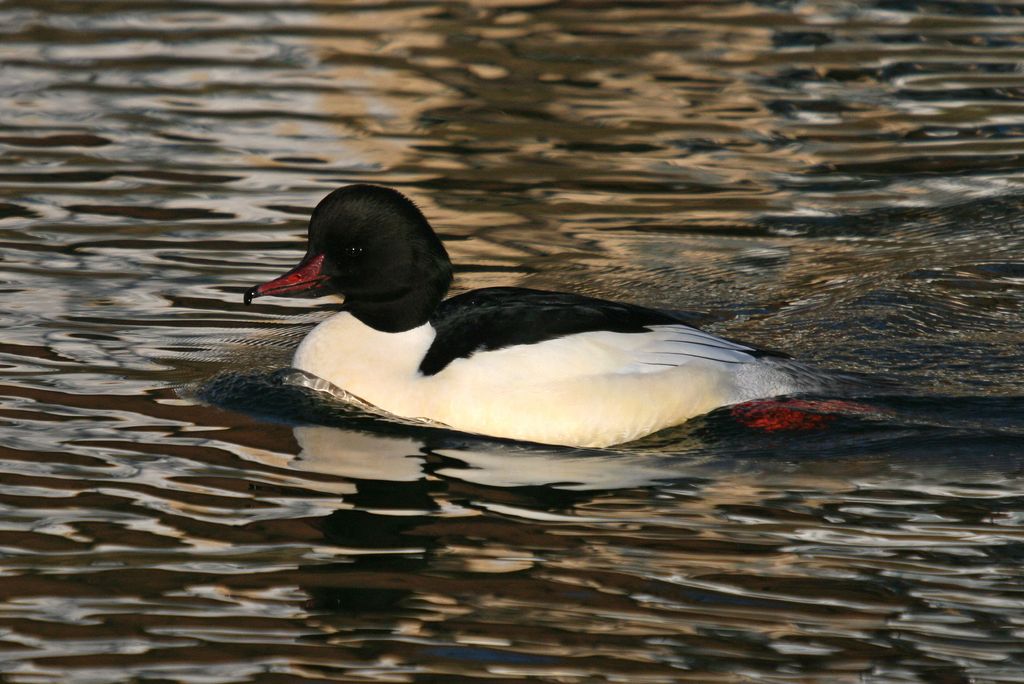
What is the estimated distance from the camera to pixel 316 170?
11.3m

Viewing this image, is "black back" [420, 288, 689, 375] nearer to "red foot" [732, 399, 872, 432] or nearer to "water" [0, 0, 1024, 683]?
"water" [0, 0, 1024, 683]

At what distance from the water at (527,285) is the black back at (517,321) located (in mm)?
396

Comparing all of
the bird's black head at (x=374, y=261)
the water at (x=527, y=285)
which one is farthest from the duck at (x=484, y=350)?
the water at (x=527, y=285)

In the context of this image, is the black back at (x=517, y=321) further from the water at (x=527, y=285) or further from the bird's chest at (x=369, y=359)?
the water at (x=527, y=285)

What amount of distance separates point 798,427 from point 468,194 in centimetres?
443

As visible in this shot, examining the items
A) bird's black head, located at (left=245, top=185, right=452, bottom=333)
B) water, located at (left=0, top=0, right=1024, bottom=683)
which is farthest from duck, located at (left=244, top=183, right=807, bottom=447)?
water, located at (left=0, top=0, right=1024, bottom=683)

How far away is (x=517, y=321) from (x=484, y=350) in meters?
0.19

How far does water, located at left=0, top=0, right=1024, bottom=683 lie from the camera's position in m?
4.88

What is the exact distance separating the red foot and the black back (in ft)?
1.81

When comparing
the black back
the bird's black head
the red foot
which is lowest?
the red foot

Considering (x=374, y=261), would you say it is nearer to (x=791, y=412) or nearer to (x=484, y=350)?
(x=484, y=350)

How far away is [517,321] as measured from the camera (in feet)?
21.9

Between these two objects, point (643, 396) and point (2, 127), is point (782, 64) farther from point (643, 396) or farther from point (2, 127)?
point (643, 396)

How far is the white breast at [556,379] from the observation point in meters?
6.57
